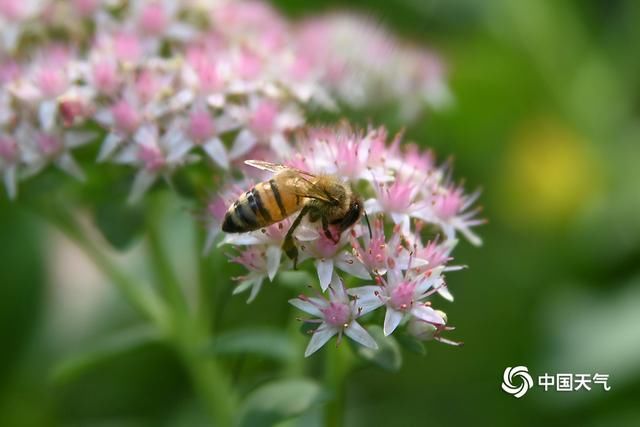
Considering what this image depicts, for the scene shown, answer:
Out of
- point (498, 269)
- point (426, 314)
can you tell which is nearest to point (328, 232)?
point (426, 314)

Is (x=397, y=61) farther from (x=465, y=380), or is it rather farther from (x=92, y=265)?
(x=92, y=265)

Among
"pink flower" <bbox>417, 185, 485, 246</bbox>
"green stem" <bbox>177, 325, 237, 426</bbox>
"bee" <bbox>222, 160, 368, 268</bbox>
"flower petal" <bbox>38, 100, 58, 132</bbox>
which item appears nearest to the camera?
"bee" <bbox>222, 160, 368, 268</bbox>

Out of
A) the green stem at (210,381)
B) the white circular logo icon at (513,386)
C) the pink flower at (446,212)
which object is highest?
the pink flower at (446,212)

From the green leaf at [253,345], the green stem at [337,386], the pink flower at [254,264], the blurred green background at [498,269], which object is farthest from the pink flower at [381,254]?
the blurred green background at [498,269]

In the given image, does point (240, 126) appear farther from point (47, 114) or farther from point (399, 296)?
point (399, 296)

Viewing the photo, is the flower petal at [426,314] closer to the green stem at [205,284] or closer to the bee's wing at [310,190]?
the bee's wing at [310,190]

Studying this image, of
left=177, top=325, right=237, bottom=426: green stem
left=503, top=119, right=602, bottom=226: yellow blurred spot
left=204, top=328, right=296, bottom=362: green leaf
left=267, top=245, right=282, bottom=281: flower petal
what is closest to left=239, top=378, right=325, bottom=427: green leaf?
left=204, top=328, right=296, bottom=362: green leaf

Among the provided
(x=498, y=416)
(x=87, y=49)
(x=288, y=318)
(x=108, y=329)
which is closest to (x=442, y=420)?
(x=498, y=416)

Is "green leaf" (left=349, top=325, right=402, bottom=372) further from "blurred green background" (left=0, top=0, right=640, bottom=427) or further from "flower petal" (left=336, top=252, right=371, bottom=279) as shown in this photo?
"blurred green background" (left=0, top=0, right=640, bottom=427)
